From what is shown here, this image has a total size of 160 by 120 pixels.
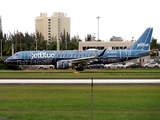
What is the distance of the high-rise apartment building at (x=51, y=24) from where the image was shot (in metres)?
185

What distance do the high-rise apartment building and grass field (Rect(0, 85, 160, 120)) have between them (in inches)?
6678

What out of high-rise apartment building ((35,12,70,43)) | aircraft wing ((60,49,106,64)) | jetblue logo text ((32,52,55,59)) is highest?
high-rise apartment building ((35,12,70,43))

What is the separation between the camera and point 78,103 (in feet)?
45.7

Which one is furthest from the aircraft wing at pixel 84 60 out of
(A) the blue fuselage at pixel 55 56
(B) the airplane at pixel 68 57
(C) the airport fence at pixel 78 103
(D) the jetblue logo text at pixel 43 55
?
(C) the airport fence at pixel 78 103

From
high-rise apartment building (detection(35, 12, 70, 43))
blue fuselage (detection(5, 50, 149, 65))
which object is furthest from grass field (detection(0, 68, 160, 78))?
high-rise apartment building (detection(35, 12, 70, 43))

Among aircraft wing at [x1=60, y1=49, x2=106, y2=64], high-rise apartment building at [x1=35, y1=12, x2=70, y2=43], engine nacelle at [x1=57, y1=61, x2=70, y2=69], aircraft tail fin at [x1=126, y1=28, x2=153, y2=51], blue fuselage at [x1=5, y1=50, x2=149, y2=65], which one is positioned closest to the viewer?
aircraft wing at [x1=60, y1=49, x2=106, y2=64]

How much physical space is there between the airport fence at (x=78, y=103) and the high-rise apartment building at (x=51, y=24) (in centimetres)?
16965

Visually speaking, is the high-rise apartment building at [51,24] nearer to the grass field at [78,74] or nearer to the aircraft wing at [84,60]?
the aircraft wing at [84,60]

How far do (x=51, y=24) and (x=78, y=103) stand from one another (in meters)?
173

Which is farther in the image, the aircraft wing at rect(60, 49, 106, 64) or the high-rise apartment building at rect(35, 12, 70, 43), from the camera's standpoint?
the high-rise apartment building at rect(35, 12, 70, 43)

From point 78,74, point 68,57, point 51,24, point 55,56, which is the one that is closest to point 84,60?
point 68,57

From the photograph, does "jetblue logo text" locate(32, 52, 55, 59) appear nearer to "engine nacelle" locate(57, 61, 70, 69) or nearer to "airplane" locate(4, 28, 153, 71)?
"airplane" locate(4, 28, 153, 71)

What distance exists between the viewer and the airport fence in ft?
39.3

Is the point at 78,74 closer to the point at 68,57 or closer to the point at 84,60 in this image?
the point at 84,60
